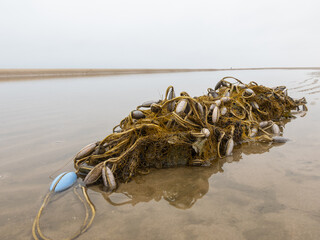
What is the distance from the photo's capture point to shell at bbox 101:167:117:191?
1.73 m

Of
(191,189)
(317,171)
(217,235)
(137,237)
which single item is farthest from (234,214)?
(317,171)

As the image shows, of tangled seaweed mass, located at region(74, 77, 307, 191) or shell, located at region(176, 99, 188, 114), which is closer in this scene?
tangled seaweed mass, located at region(74, 77, 307, 191)

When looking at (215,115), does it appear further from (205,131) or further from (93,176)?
(93,176)

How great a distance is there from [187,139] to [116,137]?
0.80m

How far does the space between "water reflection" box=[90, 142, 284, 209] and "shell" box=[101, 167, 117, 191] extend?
6cm

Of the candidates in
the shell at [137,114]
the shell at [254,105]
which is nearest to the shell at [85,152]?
the shell at [137,114]

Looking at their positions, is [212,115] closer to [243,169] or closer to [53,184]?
[243,169]

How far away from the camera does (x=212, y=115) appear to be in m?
2.46

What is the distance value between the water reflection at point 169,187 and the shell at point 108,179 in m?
0.06

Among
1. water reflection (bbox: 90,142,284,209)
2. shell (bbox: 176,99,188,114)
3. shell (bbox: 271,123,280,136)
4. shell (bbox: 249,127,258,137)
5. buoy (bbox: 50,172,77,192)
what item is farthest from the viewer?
shell (bbox: 271,123,280,136)

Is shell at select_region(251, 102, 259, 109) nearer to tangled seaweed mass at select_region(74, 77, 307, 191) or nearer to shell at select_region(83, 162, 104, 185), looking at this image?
tangled seaweed mass at select_region(74, 77, 307, 191)

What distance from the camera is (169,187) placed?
1.76 m

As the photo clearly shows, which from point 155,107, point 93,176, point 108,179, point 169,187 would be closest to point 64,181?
point 93,176

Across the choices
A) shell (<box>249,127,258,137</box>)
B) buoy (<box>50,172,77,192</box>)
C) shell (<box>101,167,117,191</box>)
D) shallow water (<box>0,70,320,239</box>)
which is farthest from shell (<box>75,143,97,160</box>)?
shell (<box>249,127,258,137</box>)
